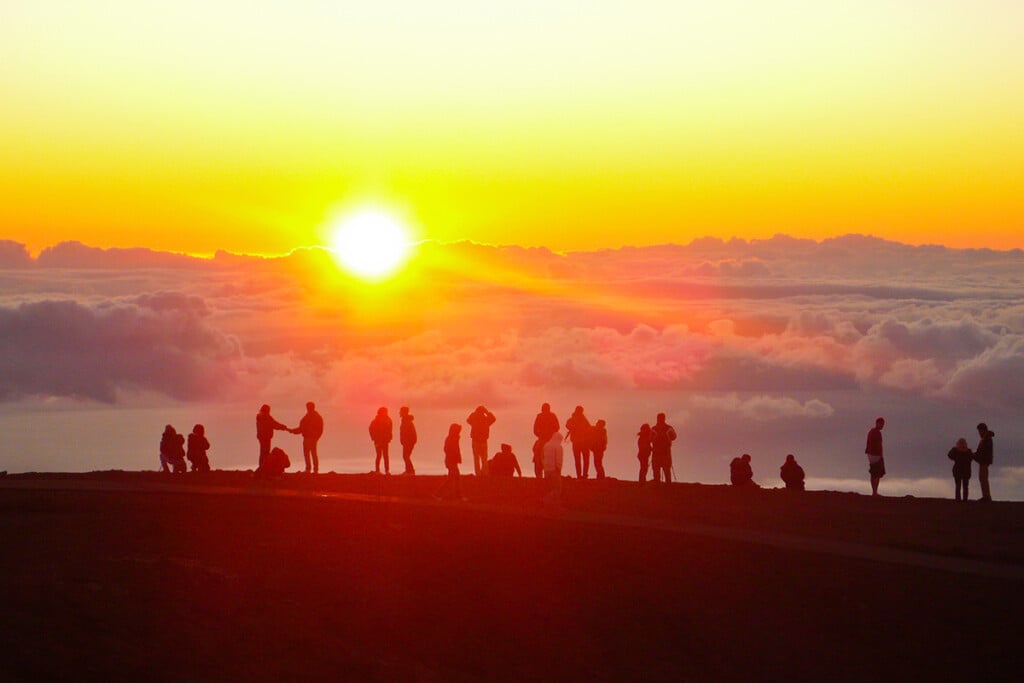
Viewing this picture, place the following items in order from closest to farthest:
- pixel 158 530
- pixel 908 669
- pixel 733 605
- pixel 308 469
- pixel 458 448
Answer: pixel 908 669 < pixel 733 605 < pixel 158 530 < pixel 458 448 < pixel 308 469

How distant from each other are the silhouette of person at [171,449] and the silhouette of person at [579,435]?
1168cm

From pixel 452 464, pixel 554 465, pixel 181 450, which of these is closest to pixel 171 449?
pixel 181 450

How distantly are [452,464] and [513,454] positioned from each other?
747cm

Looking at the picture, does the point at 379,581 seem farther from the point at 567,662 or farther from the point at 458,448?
the point at 458,448

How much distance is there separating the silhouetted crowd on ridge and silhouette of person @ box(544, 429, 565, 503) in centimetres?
4

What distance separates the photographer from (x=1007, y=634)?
24.3 metres

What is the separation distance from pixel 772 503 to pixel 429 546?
1071 centimetres

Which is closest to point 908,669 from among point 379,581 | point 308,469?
point 379,581

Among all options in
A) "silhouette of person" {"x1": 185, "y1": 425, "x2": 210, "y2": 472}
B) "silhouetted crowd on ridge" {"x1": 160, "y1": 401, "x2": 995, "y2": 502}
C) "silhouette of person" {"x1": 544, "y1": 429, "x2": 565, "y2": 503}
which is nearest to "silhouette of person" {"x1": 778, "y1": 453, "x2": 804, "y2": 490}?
"silhouetted crowd on ridge" {"x1": 160, "y1": 401, "x2": 995, "y2": 502}

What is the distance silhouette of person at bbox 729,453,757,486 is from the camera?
40.3 m

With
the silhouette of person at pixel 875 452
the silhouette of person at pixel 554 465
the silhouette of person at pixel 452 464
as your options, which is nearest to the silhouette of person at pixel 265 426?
the silhouette of person at pixel 452 464

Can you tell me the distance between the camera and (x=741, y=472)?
132ft

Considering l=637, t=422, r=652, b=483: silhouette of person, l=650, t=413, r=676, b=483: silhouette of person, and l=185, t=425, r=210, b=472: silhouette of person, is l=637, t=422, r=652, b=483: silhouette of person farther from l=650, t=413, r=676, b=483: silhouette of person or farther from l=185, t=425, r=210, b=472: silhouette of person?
l=185, t=425, r=210, b=472: silhouette of person

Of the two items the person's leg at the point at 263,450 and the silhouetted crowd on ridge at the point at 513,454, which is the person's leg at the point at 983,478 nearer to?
the silhouetted crowd on ridge at the point at 513,454
